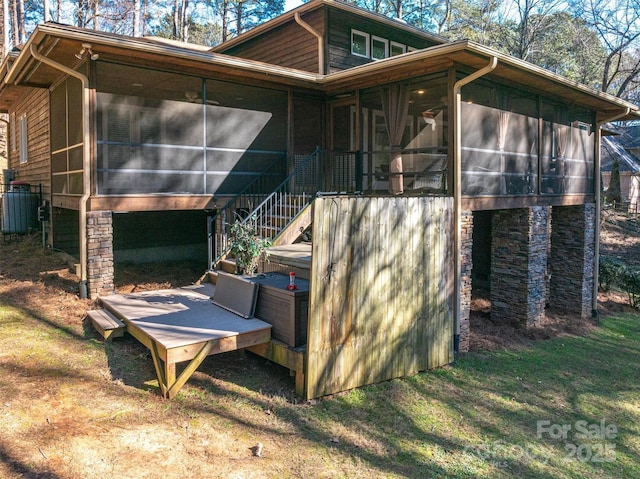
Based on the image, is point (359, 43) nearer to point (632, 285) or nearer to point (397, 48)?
point (397, 48)

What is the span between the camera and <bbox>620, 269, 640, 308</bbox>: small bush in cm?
1370

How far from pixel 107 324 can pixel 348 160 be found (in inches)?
233

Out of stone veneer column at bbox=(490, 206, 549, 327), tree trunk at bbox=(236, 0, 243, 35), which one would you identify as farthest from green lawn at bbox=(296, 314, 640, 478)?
tree trunk at bbox=(236, 0, 243, 35)

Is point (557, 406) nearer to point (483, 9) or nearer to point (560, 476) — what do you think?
point (560, 476)

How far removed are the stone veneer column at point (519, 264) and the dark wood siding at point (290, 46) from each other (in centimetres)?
535

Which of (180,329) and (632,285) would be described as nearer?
(180,329)

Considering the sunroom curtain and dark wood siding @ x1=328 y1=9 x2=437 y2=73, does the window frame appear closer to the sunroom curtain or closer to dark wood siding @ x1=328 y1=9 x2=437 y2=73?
dark wood siding @ x1=328 y1=9 x2=437 y2=73

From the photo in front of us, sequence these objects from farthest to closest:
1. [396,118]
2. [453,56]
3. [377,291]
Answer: [396,118]
[453,56]
[377,291]

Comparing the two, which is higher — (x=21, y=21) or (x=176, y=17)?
(x=176, y=17)

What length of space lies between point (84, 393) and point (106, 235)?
329 cm

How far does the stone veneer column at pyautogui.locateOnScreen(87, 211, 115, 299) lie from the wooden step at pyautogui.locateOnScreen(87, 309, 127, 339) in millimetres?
847

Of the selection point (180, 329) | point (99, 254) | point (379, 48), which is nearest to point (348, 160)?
Answer: point (379, 48)

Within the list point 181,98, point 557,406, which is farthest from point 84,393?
point 557,406

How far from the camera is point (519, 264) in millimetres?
10445
